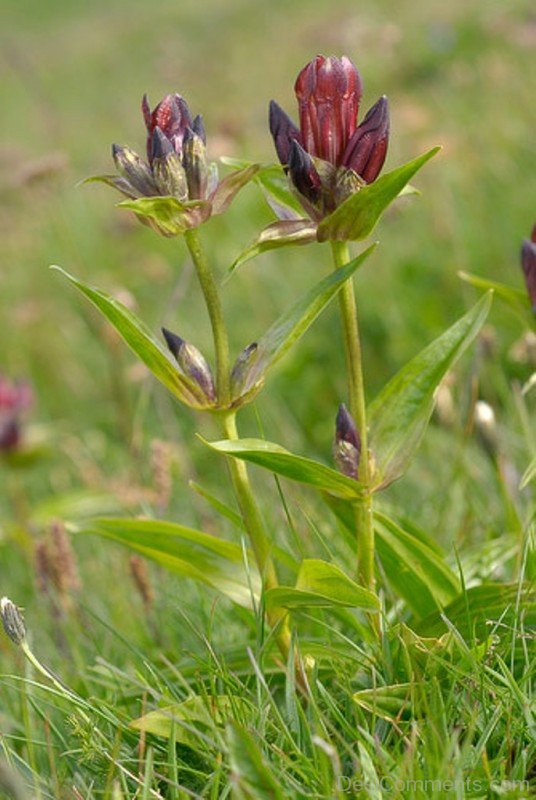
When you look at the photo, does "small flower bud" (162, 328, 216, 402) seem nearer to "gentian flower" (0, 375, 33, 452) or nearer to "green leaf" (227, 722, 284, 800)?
"green leaf" (227, 722, 284, 800)

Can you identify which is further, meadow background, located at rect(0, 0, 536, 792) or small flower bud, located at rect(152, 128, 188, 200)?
meadow background, located at rect(0, 0, 536, 792)

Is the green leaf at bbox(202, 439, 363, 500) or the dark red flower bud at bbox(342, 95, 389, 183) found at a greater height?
the dark red flower bud at bbox(342, 95, 389, 183)

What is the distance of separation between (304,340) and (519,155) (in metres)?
1.65

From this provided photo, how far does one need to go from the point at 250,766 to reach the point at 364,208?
2.40 feet

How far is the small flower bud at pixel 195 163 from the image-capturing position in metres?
1.46

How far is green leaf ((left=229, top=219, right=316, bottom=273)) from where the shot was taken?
1474mm

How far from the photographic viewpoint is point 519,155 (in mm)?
4891

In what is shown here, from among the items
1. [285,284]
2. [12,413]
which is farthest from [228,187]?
[285,284]

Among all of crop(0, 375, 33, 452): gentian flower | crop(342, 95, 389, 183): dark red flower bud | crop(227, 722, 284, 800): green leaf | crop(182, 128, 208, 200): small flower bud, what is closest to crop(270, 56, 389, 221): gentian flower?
crop(342, 95, 389, 183): dark red flower bud

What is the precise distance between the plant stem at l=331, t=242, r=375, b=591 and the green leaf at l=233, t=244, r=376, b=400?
0.12 feet

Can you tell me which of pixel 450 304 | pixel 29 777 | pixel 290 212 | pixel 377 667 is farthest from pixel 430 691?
pixel 450 304

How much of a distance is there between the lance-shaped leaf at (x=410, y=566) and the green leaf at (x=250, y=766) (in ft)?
1.55

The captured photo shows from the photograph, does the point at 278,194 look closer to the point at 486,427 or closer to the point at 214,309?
the point at 214,309

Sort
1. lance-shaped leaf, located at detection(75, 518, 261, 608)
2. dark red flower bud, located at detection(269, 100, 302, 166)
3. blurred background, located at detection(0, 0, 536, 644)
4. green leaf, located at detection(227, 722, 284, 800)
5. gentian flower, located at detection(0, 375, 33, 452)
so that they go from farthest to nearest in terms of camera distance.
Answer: gentian flower, located at detection(0, 375, 33, 452), blurred background, located at detection(0, 0, 536, 644), lance-shaped leaf, located at detection(75, 518, 261, 608), dark red flower bud, located at detection(269, 100, 302, 166), green leaf, located at detection(227, 722, 284, 800)
